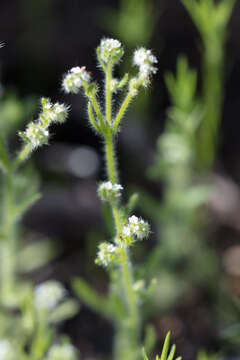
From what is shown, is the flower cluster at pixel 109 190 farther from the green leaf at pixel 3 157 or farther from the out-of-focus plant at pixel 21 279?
the green leaf at pixel 3 157

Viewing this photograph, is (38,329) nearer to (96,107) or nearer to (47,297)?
(47,297)

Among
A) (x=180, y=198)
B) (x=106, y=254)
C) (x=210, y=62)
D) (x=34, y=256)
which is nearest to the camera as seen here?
(x=106, y=254)

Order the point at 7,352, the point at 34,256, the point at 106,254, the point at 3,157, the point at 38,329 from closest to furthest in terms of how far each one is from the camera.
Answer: the point at 106,254 < the point at 3,157 < the point at 7,352 < the point at 38,329 < the point at 34,256

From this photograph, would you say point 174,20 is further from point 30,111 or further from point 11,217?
point 11,217

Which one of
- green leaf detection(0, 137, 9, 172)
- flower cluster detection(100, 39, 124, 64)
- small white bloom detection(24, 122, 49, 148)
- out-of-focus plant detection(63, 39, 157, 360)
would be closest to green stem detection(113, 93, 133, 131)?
out-of-focus plant detection(63, 39, 157, 360)

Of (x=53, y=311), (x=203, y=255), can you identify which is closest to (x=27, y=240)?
(x=53, y=311)

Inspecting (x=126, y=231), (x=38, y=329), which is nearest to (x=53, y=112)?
(x=126, y=231)
